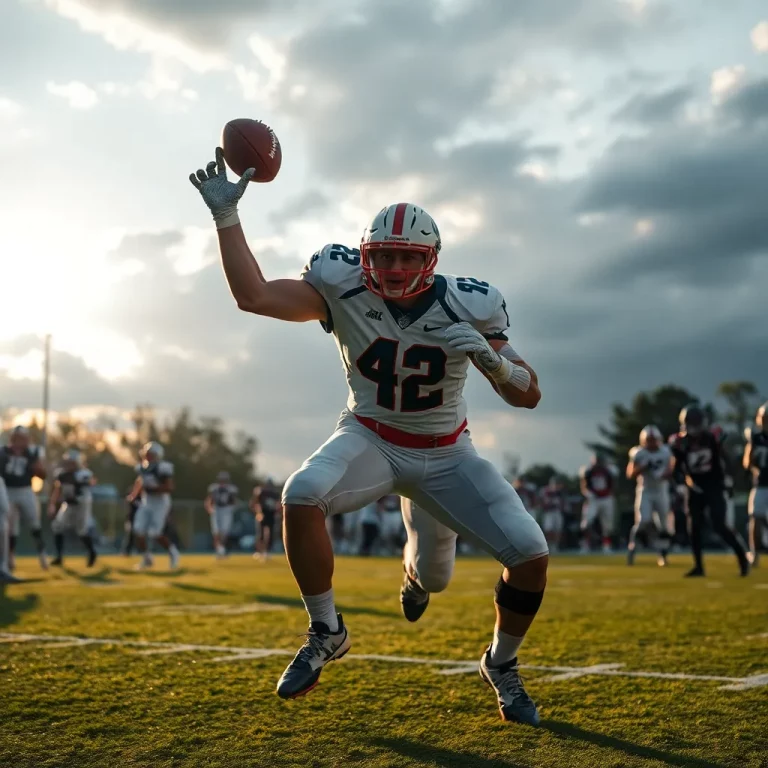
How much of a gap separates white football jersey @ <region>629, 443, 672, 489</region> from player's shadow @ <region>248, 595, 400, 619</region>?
7.08m

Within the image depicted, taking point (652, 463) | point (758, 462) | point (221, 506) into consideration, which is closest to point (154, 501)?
point (221, 506)

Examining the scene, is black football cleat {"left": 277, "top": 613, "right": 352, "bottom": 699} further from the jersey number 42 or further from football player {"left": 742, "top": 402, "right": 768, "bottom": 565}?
football player {"left": 742, "top": 402, "right": 768, "bottom": 565}

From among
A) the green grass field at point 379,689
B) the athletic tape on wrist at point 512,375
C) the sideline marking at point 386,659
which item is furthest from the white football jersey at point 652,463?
the athletic tape on wrist at point 512,375

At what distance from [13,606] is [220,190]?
5.30m

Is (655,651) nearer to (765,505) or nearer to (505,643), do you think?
(505,643)

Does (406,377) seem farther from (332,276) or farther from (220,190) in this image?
(220,190)

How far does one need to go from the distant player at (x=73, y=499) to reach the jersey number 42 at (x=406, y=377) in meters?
12.5

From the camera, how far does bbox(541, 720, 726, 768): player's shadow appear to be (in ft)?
10.1

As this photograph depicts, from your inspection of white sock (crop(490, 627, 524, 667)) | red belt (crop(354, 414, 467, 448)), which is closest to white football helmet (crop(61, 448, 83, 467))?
red belt (crop(354, 414, 467, 448))

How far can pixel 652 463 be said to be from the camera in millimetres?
14742

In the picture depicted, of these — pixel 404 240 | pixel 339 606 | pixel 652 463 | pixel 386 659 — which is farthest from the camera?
pixel 652 463

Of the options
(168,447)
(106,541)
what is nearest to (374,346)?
(106,541)

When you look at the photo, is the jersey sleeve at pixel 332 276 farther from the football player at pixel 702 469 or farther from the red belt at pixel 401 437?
the football player at pixel 702 469

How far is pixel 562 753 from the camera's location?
3.22 metres
